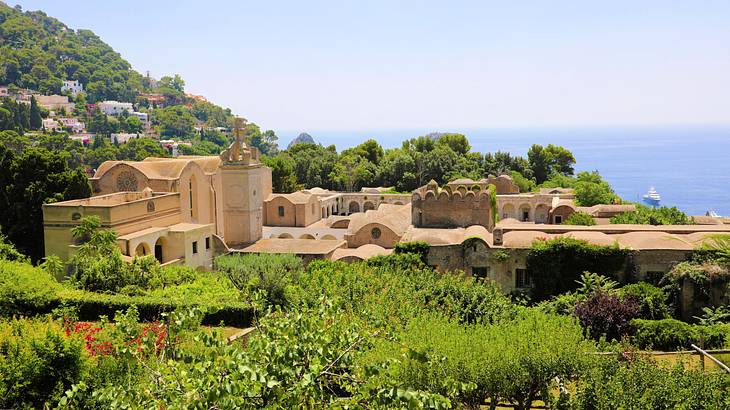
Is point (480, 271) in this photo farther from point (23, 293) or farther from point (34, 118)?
point (34, 118)

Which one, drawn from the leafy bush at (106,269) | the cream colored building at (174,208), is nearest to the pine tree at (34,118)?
the cream colored building at (174,208)

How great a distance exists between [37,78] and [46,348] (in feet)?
555

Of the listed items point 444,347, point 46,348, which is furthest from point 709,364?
point 46,348

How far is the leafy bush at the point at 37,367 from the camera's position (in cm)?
1201

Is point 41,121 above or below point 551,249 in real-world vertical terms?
above

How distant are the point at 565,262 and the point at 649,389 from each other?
1270 cm

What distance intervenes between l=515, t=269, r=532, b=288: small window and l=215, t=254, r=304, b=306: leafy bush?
8.03 m

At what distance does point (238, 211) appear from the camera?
3322 centimetres

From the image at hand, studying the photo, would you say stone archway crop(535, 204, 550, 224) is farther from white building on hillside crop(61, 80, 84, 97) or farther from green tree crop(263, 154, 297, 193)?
white building on hillside crop(61, 80, 84, 97)

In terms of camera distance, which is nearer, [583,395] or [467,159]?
[583,395]

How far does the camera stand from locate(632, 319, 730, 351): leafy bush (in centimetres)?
1848

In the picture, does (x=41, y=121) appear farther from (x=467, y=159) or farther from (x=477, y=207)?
(x=477, y=207)

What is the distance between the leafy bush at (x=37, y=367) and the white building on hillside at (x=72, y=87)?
17071 cm

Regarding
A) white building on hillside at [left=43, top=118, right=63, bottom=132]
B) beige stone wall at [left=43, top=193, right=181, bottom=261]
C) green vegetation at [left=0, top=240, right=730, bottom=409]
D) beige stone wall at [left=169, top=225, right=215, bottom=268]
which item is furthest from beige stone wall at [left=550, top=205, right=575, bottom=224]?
white building on hillside at [left=43, top=118, right=63, bottom=132]
